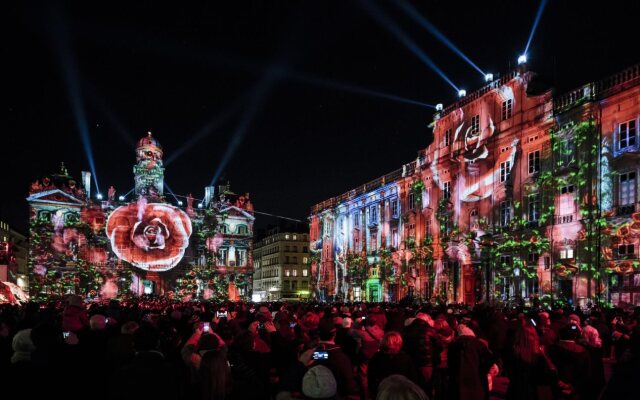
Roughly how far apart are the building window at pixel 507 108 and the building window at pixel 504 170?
10.1 ft

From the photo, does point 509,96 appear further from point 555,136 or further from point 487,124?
point 555,136

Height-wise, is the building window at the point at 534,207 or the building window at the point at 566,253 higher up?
the building window at the point at 534,207

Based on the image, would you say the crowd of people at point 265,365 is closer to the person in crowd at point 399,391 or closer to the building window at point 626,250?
the person in crowd at point 399,391

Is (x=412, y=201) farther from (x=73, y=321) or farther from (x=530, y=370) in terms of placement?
(x=530, y=370)

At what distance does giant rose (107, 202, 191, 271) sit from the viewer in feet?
229

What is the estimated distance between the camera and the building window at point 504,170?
4000 cm

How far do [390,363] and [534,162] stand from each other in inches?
1310

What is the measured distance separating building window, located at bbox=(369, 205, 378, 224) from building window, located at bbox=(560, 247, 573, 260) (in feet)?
87.6

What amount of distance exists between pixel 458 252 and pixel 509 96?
12122 mm

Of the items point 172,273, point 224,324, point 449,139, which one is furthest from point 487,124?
point 172,273

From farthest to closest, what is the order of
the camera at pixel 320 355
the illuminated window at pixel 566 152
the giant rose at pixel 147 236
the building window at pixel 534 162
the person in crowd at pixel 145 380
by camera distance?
the giant rose at pixel 147 236 → the building window at pixel 534 162 → the illuminated window at pixel 566 152 → the camera at pixel 320 355 → the person in crowd at pixel 145 380

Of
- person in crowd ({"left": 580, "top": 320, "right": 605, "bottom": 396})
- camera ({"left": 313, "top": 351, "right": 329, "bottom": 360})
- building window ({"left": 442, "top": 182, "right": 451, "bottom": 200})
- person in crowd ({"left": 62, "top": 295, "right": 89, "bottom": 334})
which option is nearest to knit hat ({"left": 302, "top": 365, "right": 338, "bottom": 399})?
camera ({"left": 313, "top": 351, "right": 329, "bottom": 360})

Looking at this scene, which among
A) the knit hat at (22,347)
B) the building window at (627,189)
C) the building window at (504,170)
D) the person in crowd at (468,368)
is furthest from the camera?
the building window at (504,170)

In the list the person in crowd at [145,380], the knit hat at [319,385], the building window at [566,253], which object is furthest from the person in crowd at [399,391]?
the building window at [566,253]
